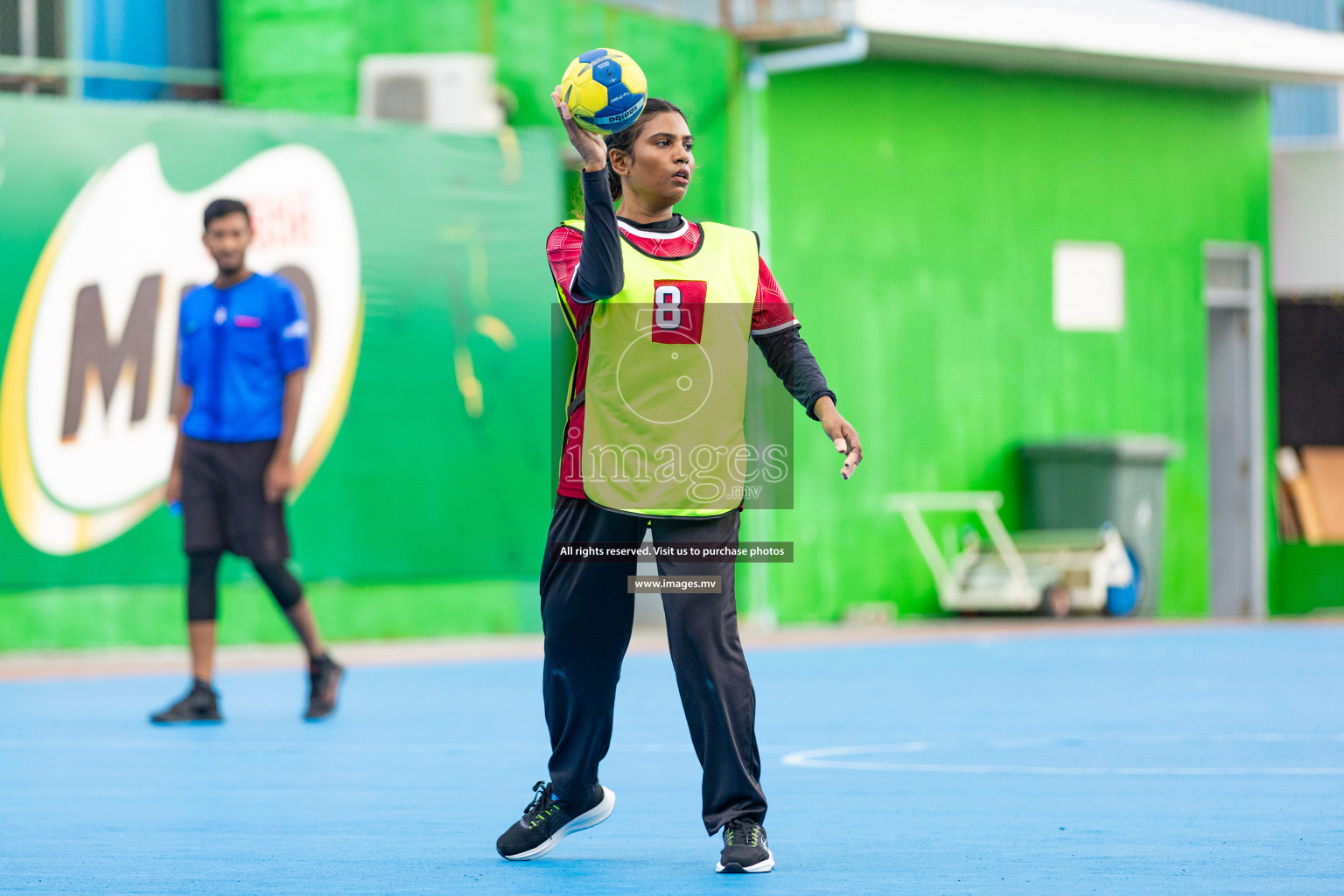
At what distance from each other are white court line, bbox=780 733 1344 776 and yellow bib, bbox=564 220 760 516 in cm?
247

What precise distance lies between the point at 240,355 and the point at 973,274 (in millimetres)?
10547

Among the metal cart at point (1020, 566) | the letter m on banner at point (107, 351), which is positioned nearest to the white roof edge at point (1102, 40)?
the metal cart at point (1020, 566)

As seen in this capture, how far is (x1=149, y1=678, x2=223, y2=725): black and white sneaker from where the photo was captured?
9.20m

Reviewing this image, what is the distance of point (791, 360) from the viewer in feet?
18.1

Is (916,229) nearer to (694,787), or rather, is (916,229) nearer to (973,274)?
(973,274)

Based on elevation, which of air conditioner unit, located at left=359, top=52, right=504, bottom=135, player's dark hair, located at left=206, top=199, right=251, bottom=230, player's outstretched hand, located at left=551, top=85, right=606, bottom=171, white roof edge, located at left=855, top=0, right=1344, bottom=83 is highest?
white roof edge, located at left=855, top=0, right=1344, bottom=83

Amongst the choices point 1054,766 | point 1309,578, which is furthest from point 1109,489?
point 1054,766

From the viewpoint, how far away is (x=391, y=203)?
15250 millimetres

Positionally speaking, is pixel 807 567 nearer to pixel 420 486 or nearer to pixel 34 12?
pixel 420 486

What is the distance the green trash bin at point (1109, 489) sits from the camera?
60.4 feet

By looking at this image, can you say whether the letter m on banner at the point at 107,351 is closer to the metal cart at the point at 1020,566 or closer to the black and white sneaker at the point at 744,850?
the metal cart at the point at 1020,566

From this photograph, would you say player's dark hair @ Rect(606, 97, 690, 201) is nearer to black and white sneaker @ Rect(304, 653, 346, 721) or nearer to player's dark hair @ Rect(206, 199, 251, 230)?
player's dark hair @ Rect(206, 199, 251, 230)

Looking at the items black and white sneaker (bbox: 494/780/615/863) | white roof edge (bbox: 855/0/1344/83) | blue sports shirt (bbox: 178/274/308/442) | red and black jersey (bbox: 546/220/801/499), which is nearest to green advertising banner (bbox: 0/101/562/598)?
white roof edge (bbox: 855/0/1344/83)

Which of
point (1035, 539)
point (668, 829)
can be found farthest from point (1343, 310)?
point (668, 829)
